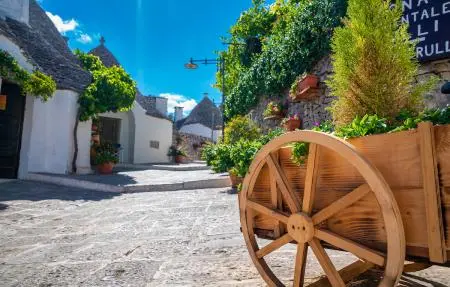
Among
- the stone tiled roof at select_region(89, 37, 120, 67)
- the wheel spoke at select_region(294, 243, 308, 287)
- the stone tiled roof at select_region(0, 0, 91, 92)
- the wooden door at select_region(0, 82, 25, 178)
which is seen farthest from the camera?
the stone tiled roof at select_region(89, 37, 120, 67)

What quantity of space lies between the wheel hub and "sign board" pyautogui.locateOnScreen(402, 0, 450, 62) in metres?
4.56

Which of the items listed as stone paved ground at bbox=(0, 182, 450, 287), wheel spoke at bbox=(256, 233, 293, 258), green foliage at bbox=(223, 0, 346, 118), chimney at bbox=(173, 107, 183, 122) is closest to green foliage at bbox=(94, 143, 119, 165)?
green foliage at bbox=(223, 0, 346, 118)

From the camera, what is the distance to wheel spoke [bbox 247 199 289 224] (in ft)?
5.86

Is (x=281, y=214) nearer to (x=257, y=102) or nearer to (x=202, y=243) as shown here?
(x=202, y=243)

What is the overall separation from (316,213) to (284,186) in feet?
0.79

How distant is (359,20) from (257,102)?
30.8ft

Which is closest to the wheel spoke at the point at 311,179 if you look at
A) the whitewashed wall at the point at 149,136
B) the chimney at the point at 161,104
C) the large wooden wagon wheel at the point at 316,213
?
the large wooden wagon wheel at the point at 316,213

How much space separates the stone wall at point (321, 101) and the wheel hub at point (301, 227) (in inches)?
161

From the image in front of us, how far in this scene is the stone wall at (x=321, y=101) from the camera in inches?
200

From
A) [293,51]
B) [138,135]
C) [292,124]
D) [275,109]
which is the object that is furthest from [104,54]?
[292,124]

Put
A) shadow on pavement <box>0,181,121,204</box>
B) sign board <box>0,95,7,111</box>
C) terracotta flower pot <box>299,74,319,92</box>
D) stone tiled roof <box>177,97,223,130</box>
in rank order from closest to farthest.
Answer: shadow on pavement <box>0,181,121,204</box> → terracotta flower pot <box>299,74,319,92</box> → sign board <box>0,95,7,111</box> → stone tiled roof <box>177,97,223,130</box>

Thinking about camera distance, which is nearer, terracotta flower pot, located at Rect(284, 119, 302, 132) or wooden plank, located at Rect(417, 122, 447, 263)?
wooden plank, located at Rect(417, 122, 447, 263)

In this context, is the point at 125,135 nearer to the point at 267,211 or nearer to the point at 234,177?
the point at 234,177

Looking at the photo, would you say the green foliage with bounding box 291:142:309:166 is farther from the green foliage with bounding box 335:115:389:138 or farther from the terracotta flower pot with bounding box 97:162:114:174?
the terracotta flower pot with bounding box 97:162:114:174
